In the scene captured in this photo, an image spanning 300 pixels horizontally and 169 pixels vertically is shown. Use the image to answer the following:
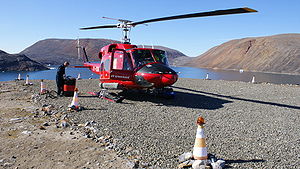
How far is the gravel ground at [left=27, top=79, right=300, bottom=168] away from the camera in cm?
475

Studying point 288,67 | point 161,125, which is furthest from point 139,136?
point 288,67

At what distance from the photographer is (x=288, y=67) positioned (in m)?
98.1

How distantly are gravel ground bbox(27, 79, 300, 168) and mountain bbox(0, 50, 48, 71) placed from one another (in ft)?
222

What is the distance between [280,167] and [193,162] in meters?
1.71

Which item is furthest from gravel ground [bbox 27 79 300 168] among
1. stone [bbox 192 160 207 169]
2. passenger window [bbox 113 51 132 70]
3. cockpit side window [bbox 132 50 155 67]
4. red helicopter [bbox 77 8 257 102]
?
cockpit side window [bbox 132 50 155 67]

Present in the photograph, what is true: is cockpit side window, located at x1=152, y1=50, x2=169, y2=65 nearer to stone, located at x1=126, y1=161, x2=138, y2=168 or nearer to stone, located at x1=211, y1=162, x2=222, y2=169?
stone, located at x1=126, y1=161, x2=138, y2=168

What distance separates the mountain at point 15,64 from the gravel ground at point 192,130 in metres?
67.6

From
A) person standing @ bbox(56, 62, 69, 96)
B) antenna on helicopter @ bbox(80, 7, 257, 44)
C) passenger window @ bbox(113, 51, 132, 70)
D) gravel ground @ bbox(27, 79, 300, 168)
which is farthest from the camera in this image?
person standing @ bbox(56, 62, 69, 96)

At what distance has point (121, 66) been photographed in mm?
10945

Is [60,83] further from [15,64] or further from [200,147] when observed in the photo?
[15,64]

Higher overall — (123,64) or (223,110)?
(123,64)

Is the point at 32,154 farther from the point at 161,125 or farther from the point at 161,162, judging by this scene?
the point at 161,125

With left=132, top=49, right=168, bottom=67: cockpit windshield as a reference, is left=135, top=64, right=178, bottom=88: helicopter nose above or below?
below

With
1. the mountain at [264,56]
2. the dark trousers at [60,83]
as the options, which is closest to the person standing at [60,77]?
the dark trousers at [60,83]
